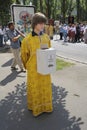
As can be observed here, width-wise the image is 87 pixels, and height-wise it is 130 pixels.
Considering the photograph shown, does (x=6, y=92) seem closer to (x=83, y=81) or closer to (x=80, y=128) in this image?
(x=83, y=81)

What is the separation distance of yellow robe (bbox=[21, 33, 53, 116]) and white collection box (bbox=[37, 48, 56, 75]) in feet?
0.73

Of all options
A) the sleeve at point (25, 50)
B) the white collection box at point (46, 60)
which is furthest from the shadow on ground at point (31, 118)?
Answer: the sleeve at point (25, 50)

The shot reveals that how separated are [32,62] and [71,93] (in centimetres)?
209

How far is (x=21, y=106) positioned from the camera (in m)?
6.23

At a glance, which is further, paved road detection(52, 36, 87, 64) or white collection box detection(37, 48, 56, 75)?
paved road detection(52, 36, 87, 64)

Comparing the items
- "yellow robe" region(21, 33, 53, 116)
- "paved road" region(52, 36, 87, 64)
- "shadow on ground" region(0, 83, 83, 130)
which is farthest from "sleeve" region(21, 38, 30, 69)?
"paved road" region(52, 36, 87, 64)

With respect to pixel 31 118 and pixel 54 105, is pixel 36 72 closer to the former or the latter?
pixel 31 118

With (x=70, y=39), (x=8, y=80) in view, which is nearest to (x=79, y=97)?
(x=8, y=80)

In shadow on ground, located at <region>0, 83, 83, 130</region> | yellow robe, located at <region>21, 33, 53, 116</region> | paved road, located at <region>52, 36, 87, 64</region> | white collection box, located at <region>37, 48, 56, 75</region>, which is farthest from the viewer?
paved road, located at <region>52, 36, 87, 64</region>

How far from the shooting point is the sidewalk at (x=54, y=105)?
521 cm

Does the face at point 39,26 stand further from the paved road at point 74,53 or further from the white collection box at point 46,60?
the paved road at point 74,53

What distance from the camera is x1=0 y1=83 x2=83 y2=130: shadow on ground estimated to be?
202 inches

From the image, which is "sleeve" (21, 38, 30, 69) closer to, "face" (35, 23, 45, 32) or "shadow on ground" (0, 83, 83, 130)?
"face" (35, 23, 45, 32)

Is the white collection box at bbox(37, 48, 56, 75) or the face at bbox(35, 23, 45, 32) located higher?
the face at bbox(35, 23, 45, 32)
